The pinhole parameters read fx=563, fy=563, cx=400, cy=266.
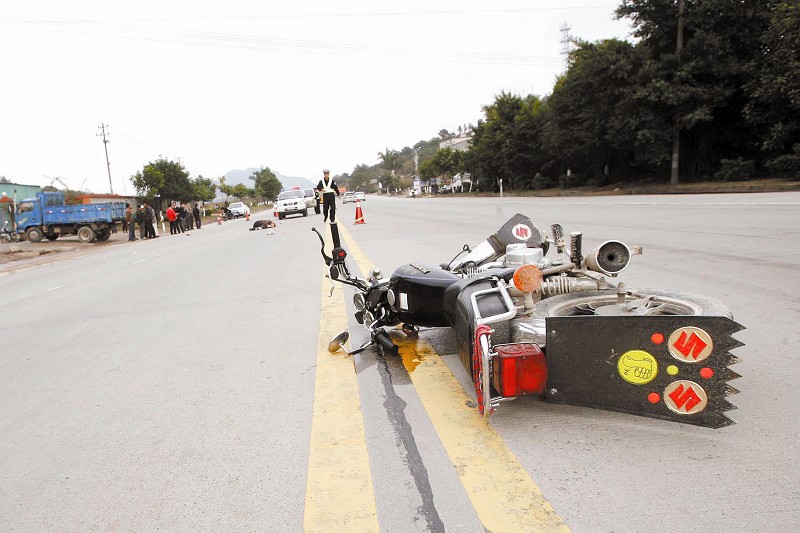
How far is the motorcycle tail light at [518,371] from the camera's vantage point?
2.66 metres

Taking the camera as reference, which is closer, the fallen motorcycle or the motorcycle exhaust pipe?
the fallen motorcycle

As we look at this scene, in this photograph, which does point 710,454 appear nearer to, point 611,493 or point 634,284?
point 611,493

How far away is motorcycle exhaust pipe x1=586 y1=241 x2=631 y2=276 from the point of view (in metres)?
3.26

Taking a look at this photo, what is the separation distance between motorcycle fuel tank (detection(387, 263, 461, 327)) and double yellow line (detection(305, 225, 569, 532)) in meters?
0.33

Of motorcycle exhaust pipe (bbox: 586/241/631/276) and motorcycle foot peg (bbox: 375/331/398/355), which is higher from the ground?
motorcycle exhaust pipe (bbox: 586/241/631/276)

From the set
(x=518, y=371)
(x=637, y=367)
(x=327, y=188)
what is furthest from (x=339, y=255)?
(x=327, y=188)

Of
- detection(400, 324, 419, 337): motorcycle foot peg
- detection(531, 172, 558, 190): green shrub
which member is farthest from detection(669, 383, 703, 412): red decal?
detection(531, 172, 558, 190): green shrub

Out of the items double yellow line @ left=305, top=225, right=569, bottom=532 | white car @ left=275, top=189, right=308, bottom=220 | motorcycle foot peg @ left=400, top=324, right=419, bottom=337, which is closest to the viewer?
double yellow line @ left=305, top=225, right=569, bottom=532

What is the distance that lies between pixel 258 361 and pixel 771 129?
3110cm

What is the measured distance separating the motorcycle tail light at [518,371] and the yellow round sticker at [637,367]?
1.18ft

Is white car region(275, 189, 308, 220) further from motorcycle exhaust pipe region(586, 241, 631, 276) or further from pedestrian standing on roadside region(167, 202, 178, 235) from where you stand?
motorcycle exhaust pipe region(586, 241, 631, 276)

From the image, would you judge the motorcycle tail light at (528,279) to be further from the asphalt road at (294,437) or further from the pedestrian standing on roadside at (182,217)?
the pedestrian standing on roadside at (182,217)

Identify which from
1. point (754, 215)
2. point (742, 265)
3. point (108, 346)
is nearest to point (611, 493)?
point (108, 346)

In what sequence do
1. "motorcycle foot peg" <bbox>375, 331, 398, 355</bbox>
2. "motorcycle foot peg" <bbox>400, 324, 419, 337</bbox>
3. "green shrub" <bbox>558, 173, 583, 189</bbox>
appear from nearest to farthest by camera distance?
"motorcycle foot peg" <bbox>375, 331, 398, 355</bbox>, "motorcycle foot peg" <bbox>400, 324, 419, 337</bbox>, "green shrub" <bbox>558, 173, 583, 189</bbox>
